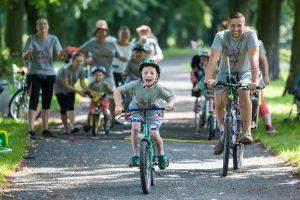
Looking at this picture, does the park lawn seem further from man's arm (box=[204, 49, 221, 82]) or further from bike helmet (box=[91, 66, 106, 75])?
bike helmet (box=[91, 66, 106, 75])

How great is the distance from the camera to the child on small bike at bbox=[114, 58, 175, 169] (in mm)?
10773

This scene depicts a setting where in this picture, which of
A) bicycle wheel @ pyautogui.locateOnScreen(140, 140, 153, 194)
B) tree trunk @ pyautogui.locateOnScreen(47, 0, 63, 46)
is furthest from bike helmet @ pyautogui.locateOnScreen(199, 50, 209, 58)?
tree trunk @ pyautogui.locateOnScreen(47, 0, 63, 46)

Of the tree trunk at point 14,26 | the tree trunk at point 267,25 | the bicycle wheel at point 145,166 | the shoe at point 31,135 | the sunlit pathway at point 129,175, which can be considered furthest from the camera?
the tree trunk at point 14,26

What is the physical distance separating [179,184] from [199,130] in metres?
6.22

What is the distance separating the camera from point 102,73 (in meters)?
17.6

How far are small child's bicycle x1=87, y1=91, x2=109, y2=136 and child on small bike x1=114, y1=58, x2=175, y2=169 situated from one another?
615cm

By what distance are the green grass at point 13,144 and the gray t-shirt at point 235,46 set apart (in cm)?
314

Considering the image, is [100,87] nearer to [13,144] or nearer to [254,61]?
[13,144]

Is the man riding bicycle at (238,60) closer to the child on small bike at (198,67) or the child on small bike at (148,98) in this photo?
the child on small bike at (148,98)

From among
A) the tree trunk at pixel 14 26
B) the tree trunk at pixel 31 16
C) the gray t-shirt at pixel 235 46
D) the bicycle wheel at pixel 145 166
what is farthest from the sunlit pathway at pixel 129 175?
the tree trunk at pixel 31 16

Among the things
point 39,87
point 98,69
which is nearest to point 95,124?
point 98,69

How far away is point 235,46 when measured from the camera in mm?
11883

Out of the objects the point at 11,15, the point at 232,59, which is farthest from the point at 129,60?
the point at 11,15

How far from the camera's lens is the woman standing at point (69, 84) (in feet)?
56.9
